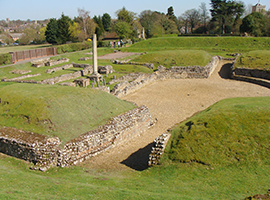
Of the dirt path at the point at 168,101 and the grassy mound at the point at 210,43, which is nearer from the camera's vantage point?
the dirt path at the point at 168,101

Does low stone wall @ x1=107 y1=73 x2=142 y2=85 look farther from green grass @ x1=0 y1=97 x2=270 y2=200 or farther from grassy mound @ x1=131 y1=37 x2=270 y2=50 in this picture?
grassy mound @ x1=131 y1=37 x2=270 y2=50

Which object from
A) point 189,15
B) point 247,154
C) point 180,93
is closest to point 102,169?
point 247,154

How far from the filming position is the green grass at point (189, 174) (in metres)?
8.79

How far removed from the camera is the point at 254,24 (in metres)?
55.6

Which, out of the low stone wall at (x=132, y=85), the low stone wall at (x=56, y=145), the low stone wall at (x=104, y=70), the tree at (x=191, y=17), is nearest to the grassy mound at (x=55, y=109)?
the low stone wall at (x=56, y=145)

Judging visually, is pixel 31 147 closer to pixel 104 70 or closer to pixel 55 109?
pixel 55 109

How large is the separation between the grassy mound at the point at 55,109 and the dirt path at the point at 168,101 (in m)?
2.13

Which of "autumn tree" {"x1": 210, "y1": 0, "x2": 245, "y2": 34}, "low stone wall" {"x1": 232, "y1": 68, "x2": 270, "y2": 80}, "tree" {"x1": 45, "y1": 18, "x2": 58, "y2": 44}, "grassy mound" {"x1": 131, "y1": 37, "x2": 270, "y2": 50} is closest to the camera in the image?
"low stone wall" {"x1": 232, "y1": 68, "x2": 270, "y2": 80}

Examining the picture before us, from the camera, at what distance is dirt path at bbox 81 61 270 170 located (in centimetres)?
1343

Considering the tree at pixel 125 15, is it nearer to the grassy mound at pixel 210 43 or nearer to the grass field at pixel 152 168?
the grassy mound at pixel 210 43

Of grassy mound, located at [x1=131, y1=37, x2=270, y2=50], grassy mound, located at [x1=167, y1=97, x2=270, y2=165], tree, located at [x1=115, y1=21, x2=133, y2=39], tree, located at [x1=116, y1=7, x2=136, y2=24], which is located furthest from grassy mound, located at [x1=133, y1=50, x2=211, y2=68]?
tree, located at [x1=116, y1=7, x2=136, y2=24]

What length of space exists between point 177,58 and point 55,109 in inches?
1112

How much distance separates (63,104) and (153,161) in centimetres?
637

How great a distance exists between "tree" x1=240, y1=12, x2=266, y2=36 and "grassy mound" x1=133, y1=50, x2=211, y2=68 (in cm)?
2234
